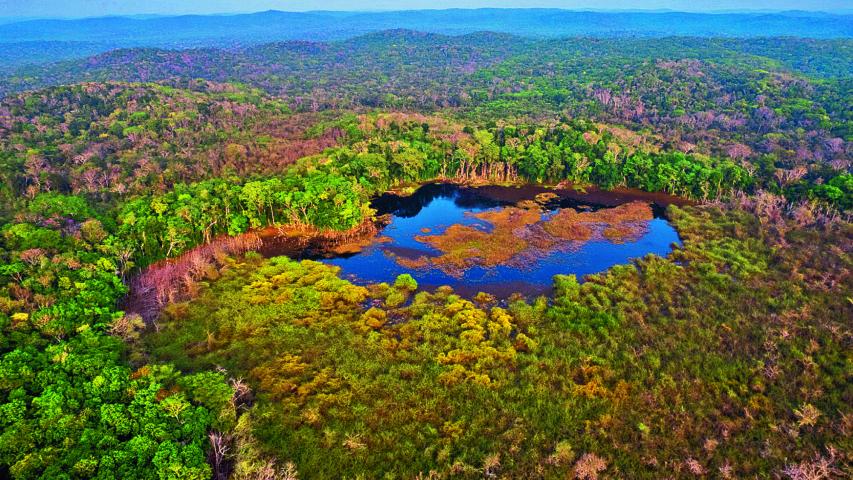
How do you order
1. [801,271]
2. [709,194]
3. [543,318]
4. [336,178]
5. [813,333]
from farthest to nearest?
[709,194]
[336,178]
[801,271]
[543,318]
[813,333]

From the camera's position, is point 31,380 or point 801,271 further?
point 801,271

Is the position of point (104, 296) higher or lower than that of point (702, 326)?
higher

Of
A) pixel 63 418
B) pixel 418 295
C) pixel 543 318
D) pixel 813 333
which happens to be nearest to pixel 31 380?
pixel 63 418

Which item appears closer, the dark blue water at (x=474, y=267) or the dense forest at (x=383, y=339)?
the dense forest at (x=383, y=339)

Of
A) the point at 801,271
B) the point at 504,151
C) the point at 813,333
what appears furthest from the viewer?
the point at 504,151

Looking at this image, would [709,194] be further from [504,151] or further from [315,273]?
[315,273]

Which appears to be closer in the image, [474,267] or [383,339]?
[383,339]

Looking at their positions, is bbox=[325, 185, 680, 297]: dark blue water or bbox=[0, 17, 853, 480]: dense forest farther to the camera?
bbox=[325, 185, 680, 297]: dark blue water

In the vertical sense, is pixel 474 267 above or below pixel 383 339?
below
